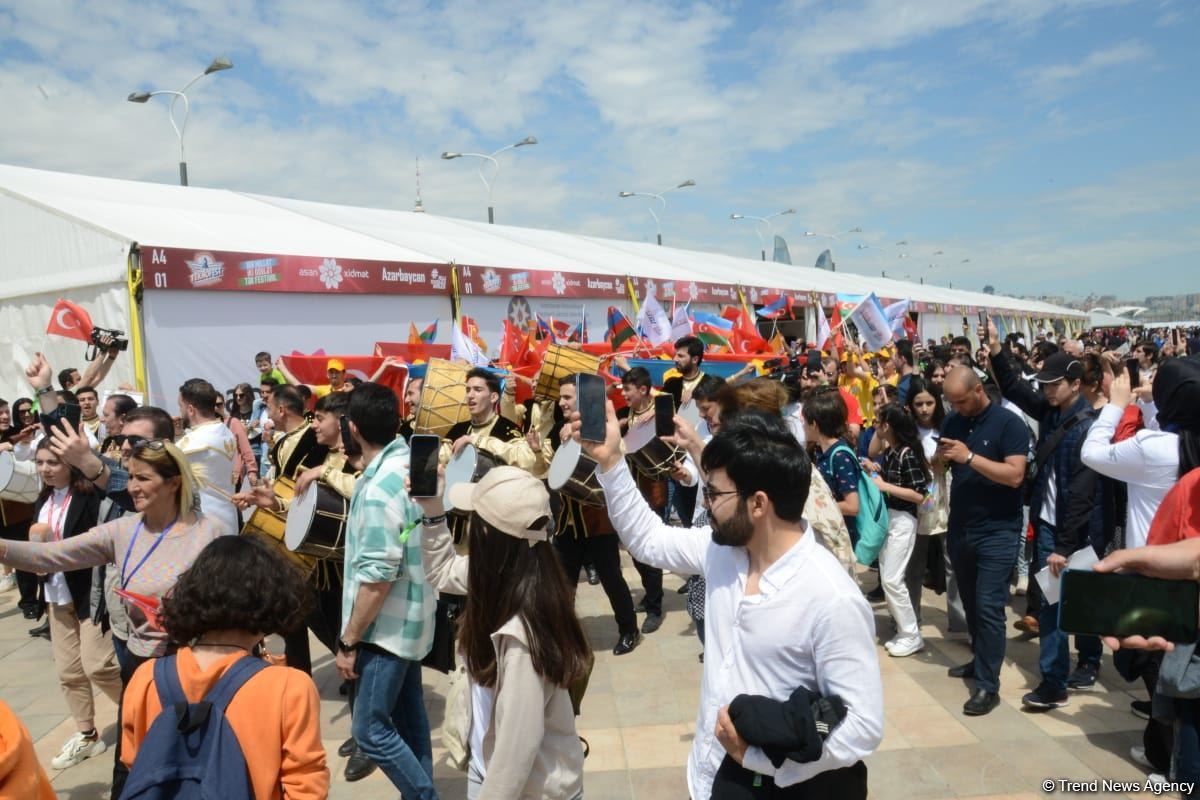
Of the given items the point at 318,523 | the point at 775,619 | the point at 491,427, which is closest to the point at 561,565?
the point at 775,619

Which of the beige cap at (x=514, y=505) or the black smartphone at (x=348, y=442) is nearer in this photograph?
the beige cap at (x=514, y=505)

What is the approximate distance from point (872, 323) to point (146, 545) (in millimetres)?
9731

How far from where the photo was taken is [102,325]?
9898 millimetres

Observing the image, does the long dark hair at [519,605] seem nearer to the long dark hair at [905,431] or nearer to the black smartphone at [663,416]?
the black smartphone at [663,416]

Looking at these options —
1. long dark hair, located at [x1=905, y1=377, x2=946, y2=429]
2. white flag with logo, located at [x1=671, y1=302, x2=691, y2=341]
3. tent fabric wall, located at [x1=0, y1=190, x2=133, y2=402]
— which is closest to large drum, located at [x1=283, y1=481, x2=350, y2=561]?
long dark hair, located at [x1=905, y1=377, x2=946, y2=429]

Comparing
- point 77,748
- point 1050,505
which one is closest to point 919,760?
point 1050,505

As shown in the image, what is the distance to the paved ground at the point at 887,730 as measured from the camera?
12.0 feet

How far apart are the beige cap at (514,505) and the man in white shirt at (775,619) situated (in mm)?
453

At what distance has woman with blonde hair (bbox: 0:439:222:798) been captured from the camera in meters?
2.87

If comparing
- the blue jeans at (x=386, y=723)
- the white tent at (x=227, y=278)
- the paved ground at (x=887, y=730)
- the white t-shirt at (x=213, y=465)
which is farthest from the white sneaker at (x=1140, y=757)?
the white tent at (x=227, y=278)

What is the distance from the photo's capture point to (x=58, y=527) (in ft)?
13.3

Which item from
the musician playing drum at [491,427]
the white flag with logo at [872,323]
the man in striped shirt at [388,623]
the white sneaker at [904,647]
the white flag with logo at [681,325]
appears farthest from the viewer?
the white flag with logo at [681,325]

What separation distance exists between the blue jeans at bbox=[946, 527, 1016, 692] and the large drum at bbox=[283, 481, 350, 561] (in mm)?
3251

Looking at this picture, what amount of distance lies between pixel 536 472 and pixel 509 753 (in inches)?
131
